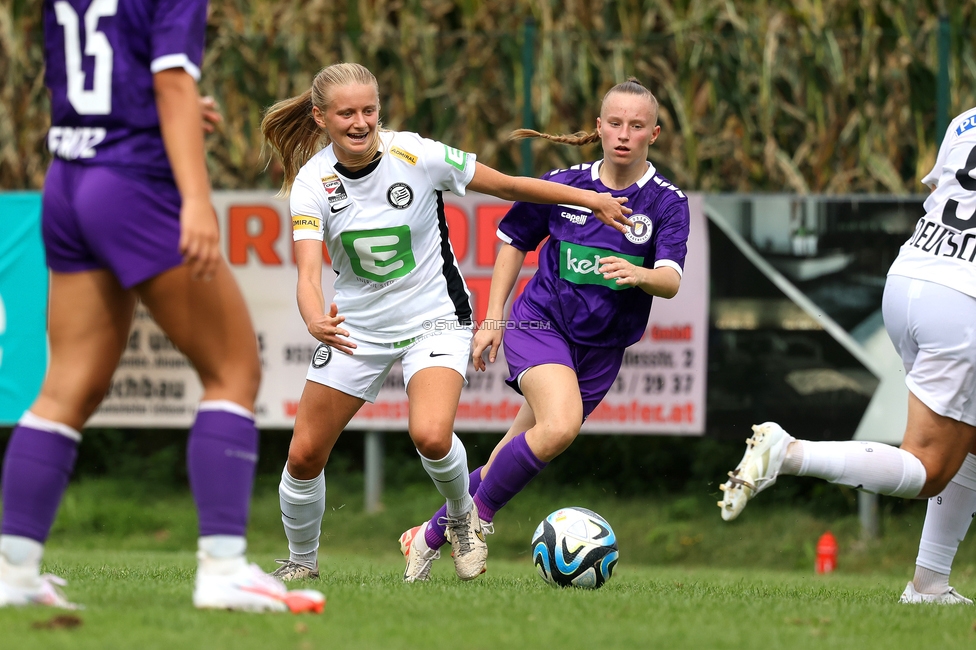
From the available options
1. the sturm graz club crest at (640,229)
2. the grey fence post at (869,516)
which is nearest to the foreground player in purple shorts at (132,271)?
the sturm graz club crest at (640,229)

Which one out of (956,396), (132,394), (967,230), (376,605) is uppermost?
(967,230)

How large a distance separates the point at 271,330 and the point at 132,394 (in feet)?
4.19

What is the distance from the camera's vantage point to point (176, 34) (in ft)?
12.2

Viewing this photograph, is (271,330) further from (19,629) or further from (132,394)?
(19,629)

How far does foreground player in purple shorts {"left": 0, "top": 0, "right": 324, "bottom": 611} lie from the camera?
12.3 feet

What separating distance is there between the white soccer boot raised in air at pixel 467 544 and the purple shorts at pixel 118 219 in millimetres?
2416

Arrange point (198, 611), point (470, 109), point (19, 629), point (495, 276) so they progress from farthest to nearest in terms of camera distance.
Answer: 1. point (470, 109)
2. point (495, 276)
3. point (198, 611)
4. point (19, 629)

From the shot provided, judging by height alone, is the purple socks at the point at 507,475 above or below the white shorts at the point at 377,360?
below

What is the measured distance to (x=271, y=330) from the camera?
9703 mm

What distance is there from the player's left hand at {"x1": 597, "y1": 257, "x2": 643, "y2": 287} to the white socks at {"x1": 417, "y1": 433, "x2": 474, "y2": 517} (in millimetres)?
1020

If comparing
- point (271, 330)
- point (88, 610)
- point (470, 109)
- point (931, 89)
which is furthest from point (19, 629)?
point (931, 89)

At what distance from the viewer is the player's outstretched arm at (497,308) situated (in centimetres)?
586

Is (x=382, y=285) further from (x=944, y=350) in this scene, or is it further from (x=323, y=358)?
(x=944, y=350)

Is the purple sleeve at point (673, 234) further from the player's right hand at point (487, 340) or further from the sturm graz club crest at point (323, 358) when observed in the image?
the sturm graz club crest at point (323, 358)
